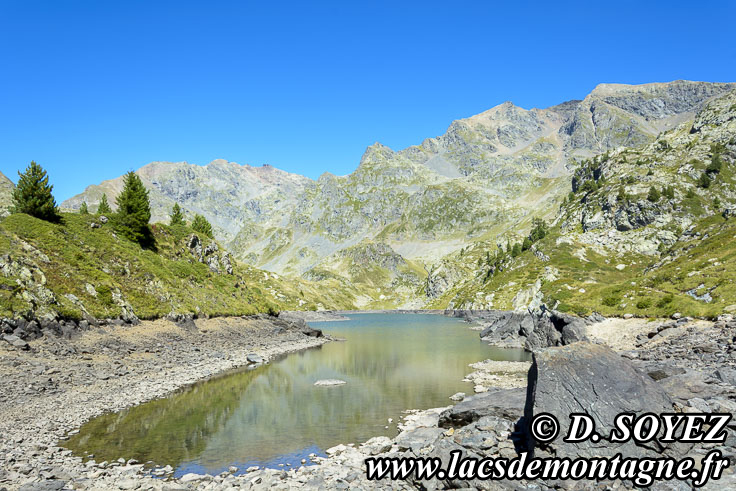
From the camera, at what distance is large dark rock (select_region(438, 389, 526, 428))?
→ 23.3 meters

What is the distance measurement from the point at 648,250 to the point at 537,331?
331 ft

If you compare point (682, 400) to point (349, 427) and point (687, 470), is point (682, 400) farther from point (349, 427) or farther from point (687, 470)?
point (349, 427)

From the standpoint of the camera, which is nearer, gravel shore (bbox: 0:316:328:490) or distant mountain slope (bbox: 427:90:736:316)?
gravel shore (bbox: 0:316:328:490)

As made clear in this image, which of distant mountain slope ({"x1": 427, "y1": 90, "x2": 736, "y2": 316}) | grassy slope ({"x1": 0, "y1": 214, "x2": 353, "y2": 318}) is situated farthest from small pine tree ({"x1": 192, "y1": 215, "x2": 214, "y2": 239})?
distant mountain slope ({"x1": 427, "y1": 90, "x2": 736, "y2": 316})

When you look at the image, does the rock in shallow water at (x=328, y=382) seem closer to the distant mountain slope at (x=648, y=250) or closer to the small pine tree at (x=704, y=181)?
the distant mountain slope at (x=648, y=250)

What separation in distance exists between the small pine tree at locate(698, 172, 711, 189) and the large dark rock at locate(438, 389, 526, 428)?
18817 centimetres

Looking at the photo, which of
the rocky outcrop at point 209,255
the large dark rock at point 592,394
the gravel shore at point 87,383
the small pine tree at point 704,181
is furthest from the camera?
the small pine tree at point 704,181

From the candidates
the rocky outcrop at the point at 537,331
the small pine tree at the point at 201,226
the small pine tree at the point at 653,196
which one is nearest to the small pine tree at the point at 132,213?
the small pine tree at the point at 201,226

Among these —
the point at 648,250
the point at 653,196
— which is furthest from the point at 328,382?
the point at 653,196

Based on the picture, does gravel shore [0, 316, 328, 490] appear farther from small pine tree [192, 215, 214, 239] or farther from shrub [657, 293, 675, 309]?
shrub [657, 293, 675, 309]

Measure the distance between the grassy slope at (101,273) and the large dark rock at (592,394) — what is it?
45.6 m

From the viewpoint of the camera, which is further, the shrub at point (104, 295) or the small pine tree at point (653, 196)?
the small pine tree at point (653, 196)

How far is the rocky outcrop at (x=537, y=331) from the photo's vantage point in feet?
205

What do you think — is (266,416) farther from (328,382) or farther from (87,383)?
(87,383)
